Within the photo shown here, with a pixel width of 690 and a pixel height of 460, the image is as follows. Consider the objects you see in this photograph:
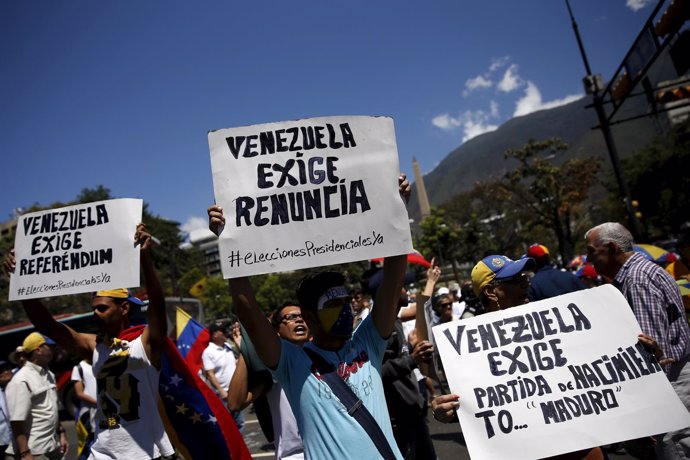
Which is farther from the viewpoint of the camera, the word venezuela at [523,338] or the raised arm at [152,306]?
the raised arm at [152,306]

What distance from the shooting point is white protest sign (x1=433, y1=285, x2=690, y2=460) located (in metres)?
2.29

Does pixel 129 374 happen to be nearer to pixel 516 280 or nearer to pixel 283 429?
pixel 283 429

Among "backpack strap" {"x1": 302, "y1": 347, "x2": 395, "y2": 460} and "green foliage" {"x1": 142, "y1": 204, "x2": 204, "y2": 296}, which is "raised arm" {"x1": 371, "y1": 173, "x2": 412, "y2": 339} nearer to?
"backpack strap" {"x1": 302, "y1": 347, "x2": 395, "y2": 460}

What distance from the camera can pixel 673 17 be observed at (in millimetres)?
9375

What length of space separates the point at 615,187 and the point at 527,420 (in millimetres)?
50764

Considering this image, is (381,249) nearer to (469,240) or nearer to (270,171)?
(270,171)

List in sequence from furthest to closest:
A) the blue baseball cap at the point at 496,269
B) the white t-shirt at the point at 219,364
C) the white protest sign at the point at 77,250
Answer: the white t-shirt at the point at 219,364 < the white protest sign at the point at 77,250 < the blue baseball cap at the point at 496,269

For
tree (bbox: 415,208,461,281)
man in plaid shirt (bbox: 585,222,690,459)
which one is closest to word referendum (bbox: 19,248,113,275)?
man in plaid shirt (bbox: 585,222,690,459)

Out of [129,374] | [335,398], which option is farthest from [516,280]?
[129,374]

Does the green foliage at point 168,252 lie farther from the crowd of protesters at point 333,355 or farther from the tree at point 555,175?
the crowd of protesters at point 333,355

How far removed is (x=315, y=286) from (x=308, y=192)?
0.49 m

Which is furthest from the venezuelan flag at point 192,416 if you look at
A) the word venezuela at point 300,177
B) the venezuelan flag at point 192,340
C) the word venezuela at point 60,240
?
the venezuelan flag at point 192,340

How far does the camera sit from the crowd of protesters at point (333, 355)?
7.13ft

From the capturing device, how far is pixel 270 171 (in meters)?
2.44
